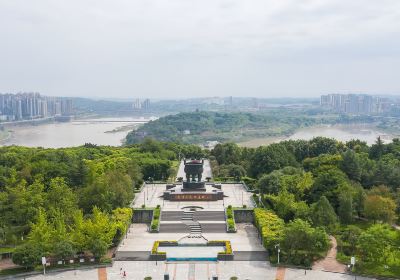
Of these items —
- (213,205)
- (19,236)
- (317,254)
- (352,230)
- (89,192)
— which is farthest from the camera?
(213,205)

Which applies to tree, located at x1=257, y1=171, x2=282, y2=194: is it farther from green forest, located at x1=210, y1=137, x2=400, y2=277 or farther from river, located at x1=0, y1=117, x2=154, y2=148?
river, located at x1=0, y1=117, x2=154, y2=148

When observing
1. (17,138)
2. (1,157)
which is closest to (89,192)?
(1,157)

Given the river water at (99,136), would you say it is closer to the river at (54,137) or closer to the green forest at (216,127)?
the river at (54,137)

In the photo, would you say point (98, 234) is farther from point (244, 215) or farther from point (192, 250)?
point (244, 215)

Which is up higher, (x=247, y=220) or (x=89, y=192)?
(x=89, y=192)

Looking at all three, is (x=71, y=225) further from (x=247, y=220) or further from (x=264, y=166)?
(x=264, y=166)

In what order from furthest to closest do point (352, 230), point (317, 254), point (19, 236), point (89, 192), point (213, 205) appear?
point (213, 205), point (89, 192), point (19, 236), point (352, 230), point (317, 254)

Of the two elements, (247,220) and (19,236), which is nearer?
(19,236)
